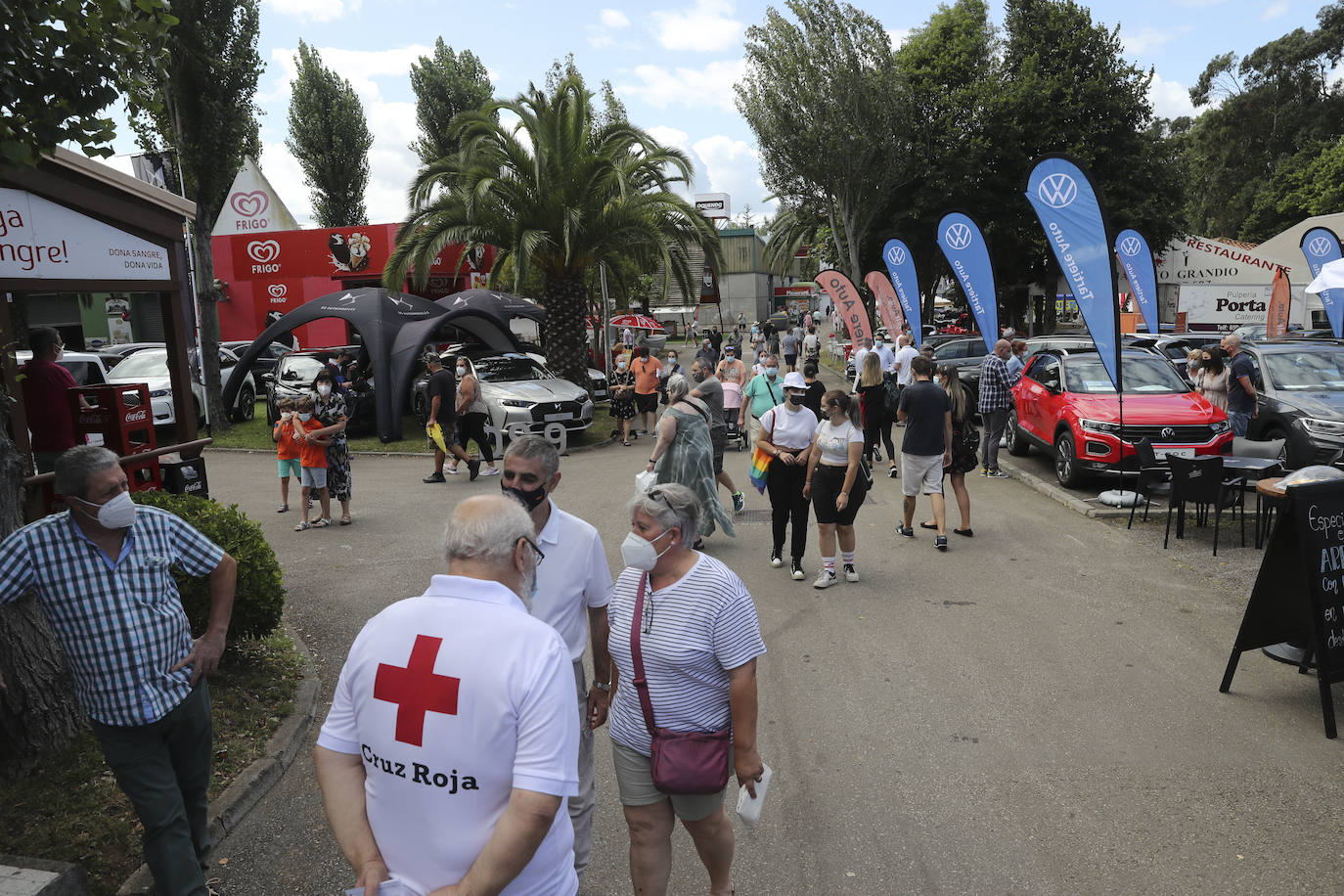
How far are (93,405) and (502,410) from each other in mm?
8127

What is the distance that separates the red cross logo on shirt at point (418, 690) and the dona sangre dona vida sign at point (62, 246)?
6.03 metres

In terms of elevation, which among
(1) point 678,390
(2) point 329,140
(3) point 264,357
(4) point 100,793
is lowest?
(4) point 100,793

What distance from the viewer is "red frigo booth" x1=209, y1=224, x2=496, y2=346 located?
3158 centimetres

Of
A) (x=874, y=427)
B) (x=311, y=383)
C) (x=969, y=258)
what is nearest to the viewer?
(x=874, y=427)

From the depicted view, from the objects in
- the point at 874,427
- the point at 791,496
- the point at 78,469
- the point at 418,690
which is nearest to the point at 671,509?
the point at 418,690

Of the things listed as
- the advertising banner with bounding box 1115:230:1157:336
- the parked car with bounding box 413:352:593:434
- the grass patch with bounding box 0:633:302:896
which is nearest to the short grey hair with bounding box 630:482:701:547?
the grass patch with bounding box 0:633:302:896

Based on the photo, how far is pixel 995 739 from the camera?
16.0ft

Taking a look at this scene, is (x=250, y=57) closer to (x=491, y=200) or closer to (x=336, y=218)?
(x=491, y=200)

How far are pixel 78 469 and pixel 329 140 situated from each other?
157 ft

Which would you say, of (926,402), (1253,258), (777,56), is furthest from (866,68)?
(926,402)

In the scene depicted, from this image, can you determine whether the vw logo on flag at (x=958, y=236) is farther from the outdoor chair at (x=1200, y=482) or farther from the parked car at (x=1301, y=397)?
the outdoor chair at (x=1200, y=482)

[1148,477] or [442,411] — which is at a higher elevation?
[442,411]

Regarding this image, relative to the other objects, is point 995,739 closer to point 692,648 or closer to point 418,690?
point 692,648

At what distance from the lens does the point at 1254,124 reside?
5081cm
